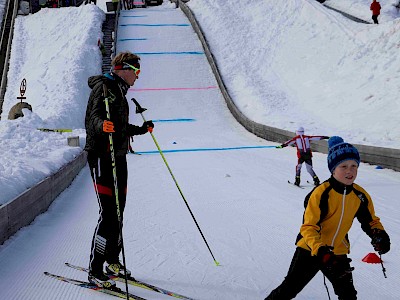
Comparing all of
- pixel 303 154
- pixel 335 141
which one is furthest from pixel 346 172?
pixel 303 154

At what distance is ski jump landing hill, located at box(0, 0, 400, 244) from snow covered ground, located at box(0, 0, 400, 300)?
0.56 feet

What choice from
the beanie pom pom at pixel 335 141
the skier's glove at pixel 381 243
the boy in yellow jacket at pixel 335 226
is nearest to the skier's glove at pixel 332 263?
the boy in yellow jacket at pixel 335 226

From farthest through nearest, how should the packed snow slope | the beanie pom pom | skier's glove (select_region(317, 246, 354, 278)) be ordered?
the packed snow slope → the beanie pom pom → skier's glove (select_region(317, 246, 354, 278))

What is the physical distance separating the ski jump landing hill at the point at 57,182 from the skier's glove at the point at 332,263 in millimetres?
3403

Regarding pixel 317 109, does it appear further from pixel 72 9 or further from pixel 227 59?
pixel 72 9

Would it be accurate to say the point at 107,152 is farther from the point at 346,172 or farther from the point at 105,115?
the point at 346,172

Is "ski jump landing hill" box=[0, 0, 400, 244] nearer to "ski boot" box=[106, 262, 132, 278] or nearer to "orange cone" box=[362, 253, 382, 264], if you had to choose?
"ski boot" box=[106, 262, 132, 278]

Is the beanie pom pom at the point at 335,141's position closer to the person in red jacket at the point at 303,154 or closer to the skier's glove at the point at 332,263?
the skier's glove at the point at 332,263

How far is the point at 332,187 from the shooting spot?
122 inches

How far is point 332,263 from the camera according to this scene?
3012 millimetres

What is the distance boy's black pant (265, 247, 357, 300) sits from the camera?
310 cm

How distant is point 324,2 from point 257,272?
132ft

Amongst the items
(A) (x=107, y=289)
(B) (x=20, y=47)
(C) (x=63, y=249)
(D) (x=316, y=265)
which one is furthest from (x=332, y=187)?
(B) (x=20, y=47)

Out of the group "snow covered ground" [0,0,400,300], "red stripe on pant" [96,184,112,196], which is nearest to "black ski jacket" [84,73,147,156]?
"red stripe on pant" [96,184,112,196]
